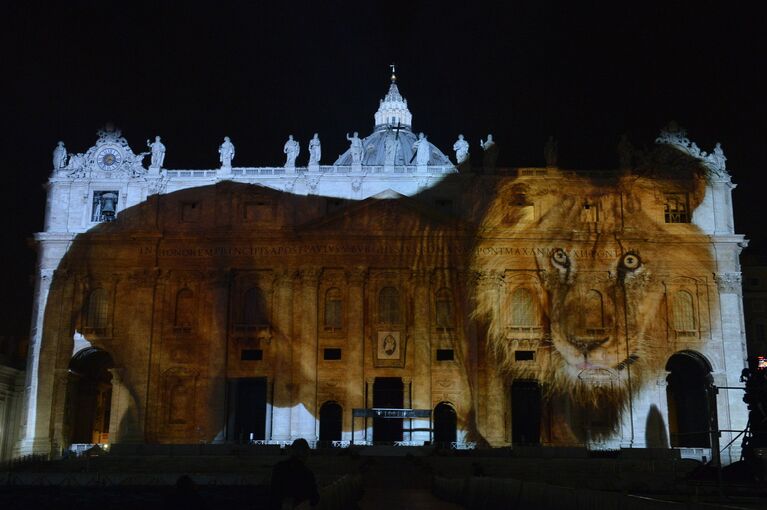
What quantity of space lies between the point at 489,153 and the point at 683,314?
1515cm

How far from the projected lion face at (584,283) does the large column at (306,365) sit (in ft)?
32.1

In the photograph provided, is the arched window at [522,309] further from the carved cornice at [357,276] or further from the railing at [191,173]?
the railing at [191,173]

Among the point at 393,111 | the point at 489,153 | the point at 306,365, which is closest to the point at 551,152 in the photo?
the point at 489,153

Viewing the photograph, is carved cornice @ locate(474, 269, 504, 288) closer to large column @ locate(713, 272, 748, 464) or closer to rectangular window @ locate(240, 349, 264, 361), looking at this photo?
large column @ locate(713, 272, 748, 464)

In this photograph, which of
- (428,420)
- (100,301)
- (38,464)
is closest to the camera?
(38,464)

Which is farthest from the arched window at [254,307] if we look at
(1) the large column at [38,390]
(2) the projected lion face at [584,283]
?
(2) the projected lion face at [584,283]

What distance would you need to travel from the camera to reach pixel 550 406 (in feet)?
179

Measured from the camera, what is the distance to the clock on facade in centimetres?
5891

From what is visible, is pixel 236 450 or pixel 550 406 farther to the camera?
pixel 550 406

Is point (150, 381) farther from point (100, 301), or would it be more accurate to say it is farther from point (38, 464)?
point (38, 464)

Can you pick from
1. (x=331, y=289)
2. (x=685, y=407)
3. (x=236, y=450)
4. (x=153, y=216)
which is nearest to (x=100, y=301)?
(x=153, y=216)

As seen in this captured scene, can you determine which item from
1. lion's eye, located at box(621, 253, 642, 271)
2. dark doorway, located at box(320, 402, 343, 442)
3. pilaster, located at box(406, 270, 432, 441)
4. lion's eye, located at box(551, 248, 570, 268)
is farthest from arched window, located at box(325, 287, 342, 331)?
lion's eye, located at box(621, 253, 642, 271)

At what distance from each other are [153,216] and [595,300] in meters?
27.4

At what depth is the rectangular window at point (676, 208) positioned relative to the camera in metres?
57.5
